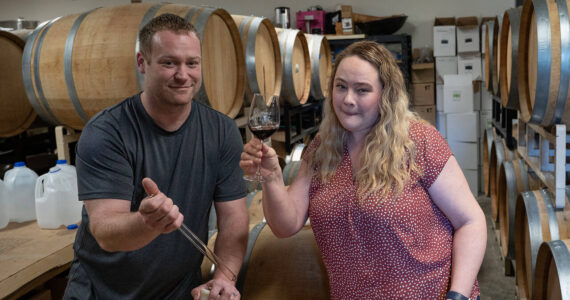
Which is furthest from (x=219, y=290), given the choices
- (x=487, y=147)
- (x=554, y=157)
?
(x=487, y=147)

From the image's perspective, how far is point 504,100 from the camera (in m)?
3.51

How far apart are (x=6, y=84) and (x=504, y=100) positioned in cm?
335

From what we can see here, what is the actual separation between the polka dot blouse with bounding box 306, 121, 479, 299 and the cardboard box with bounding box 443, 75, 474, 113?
5.63 meters

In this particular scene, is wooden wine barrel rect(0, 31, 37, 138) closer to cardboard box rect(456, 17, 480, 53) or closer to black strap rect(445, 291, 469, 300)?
black strap rect(445, 291, 469, 300)

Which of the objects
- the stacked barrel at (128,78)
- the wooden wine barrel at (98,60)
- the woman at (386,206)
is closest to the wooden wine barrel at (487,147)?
the stacked barrel at (128,78)

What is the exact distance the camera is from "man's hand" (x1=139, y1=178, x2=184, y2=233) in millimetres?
1268

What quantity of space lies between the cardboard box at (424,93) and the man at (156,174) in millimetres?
6614

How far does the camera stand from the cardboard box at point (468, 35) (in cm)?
753

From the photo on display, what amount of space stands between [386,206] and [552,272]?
99 cm

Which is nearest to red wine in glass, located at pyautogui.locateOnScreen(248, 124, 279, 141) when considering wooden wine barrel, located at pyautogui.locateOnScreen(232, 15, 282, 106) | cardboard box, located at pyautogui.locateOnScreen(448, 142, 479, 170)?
wooden wine barrel, located at pyautogui.locateOnScreen(232, 15, 282, 106)

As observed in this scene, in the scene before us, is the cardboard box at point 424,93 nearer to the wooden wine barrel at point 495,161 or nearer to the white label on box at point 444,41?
the white label on box at point 444,41

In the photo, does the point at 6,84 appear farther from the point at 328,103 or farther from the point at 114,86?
the point at 328,103

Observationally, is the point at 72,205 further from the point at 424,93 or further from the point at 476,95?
the point at 476,95

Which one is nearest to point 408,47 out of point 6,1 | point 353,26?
point 353,26
